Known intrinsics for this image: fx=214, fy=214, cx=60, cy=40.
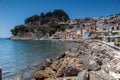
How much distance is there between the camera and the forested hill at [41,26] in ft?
396

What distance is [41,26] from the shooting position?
Answer: 12669cm

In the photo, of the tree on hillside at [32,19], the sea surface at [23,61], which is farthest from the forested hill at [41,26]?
the sea surface at [23,61]

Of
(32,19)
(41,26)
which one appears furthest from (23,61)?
(32,19)

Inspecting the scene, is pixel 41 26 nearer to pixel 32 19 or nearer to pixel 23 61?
pixel 32 19

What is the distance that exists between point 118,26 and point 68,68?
6352 centimetres

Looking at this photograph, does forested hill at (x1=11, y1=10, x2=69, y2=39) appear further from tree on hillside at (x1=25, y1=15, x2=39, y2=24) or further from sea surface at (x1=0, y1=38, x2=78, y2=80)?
sea surface at (x1=0, y1=38, x2=78, y2=80)

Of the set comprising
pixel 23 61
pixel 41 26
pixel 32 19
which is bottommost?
pixel 23 61

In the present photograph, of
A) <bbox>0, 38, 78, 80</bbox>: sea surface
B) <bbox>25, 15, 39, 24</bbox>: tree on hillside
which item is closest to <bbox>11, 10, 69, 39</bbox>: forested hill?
<bbox>25, 15, 39, 24</bbox>: tree on hillside

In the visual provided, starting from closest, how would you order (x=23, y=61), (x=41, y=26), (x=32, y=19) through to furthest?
(x=23, y=61)
(x=41, y=26)
(x=32, y=19)

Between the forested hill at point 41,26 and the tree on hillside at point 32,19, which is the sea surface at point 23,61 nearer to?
the forested hill at point 41,26

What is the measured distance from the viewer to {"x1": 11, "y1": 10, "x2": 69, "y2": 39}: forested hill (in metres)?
121

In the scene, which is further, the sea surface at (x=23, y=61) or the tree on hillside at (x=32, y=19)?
the tree on hillside at (x=32, y=19)

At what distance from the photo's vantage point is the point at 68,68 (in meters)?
11.0

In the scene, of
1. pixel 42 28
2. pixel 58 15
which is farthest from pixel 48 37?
pixel 58 15
